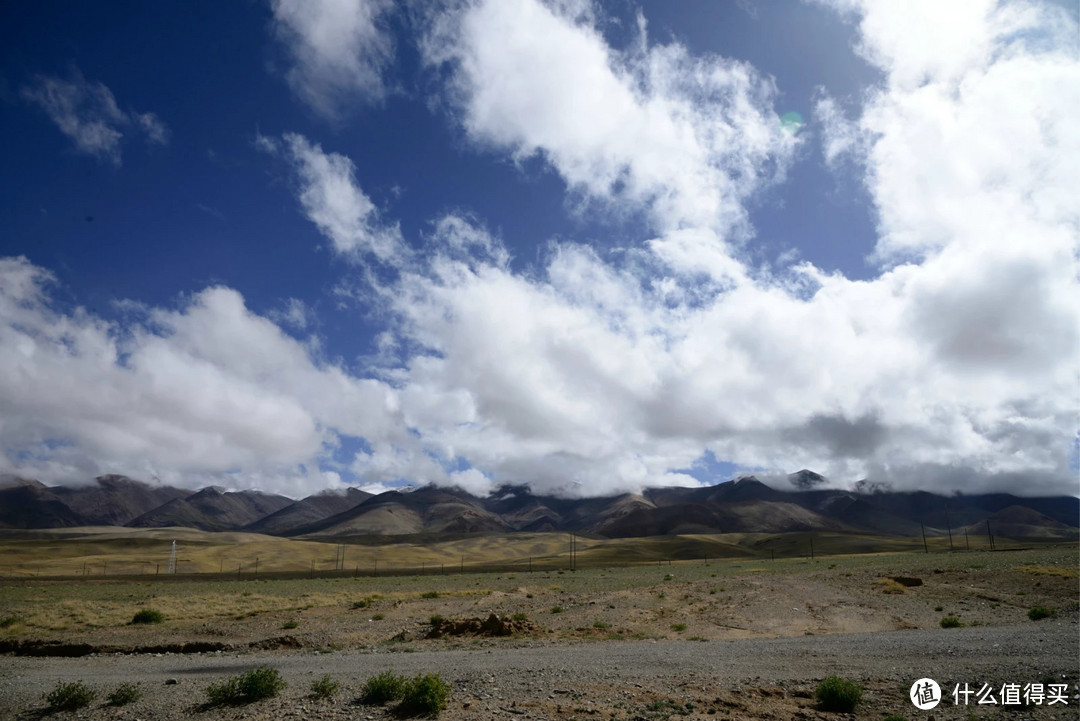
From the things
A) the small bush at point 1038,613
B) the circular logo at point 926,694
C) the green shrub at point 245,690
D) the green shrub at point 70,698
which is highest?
the circular logo at point 926,694

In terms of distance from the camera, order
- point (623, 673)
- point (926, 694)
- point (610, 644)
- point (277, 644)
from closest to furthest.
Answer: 1. point (926, 694)
2. point (623, 673)
3. point (610, 644)
4. point (277, 644)

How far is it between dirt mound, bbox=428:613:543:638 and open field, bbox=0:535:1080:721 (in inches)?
15.0

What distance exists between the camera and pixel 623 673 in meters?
18.8

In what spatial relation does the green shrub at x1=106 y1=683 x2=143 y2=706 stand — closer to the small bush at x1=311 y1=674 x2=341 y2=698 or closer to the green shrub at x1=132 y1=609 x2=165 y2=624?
the small bush at x1=311 y1=674 x2=341 y2=698

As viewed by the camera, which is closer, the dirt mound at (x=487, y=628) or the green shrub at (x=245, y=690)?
the green shrub at (x=245, y=690)

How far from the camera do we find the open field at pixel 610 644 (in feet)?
50.8

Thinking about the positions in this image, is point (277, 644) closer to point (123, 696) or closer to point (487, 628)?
point (487, 628)

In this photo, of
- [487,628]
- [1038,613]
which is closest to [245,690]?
[487,628]

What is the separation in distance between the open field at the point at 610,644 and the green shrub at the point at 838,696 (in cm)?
39

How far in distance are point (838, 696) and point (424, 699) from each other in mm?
9448

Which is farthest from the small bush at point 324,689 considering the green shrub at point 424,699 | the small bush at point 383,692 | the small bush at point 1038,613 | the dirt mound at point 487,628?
the small bush at point 1038,613

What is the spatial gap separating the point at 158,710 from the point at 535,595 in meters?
34.2

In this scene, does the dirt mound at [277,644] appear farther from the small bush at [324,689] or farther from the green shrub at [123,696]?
the small bush at [324,689]

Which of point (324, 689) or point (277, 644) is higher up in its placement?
point (324, 689)
